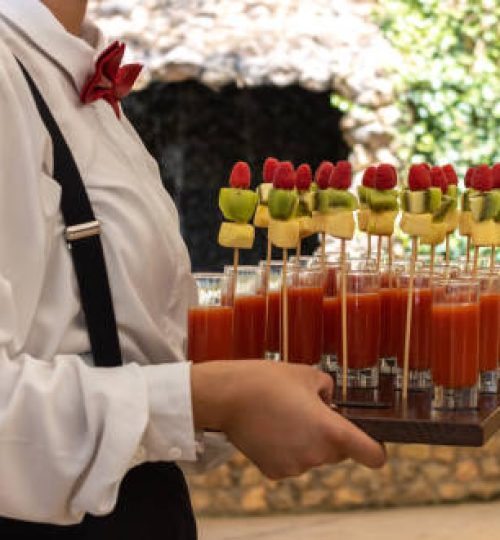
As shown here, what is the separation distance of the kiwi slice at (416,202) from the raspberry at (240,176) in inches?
10.4

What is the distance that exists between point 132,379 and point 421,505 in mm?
4302

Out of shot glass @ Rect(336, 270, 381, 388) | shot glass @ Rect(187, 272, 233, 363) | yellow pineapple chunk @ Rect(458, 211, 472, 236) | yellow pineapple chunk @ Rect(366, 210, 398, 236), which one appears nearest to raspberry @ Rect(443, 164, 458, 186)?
yellow pineapple chunk @ Rect(458, 211, 472, 236)

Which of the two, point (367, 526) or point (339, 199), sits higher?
point (339, 199)

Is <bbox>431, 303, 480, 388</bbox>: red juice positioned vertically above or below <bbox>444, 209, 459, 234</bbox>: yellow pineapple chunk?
below

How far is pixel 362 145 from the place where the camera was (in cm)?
673

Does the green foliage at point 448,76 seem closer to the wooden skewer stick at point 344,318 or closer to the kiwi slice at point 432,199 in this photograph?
the kiwi slice at point 432,199

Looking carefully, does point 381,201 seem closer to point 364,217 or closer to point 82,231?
point 364,217

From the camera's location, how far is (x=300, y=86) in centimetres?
670

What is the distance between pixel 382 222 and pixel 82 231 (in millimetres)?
779

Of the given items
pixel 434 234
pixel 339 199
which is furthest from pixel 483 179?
pixel 339 199

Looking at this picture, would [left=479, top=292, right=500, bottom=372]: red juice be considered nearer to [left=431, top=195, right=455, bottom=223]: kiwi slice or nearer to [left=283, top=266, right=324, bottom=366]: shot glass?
[left=431, top=195, right=455, bottom=223]: kiwi slice

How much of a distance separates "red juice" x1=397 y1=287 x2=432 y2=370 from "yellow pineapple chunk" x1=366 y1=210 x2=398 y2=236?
11 cm

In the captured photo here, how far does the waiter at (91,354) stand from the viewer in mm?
1239

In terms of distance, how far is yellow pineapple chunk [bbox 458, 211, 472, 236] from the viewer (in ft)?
7.02
